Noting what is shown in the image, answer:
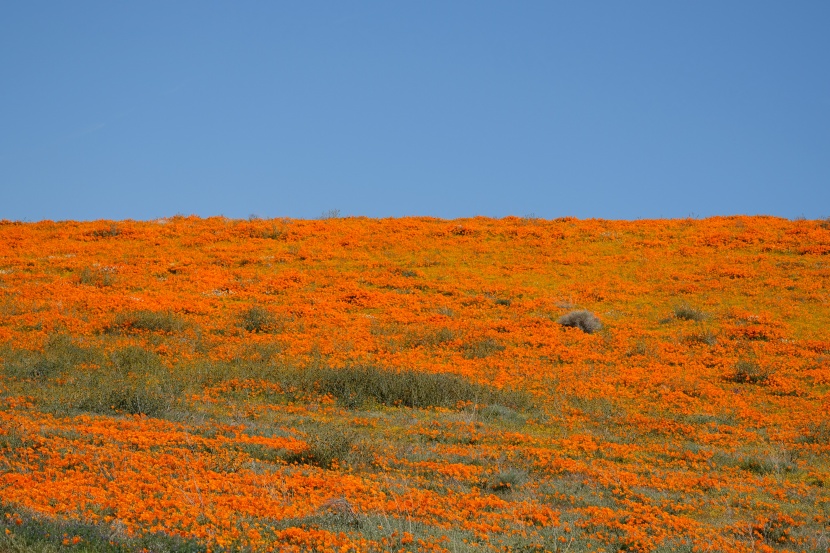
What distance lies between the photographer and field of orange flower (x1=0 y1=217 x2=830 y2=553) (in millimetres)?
9227

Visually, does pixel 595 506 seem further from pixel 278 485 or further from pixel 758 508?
pixel 278 485

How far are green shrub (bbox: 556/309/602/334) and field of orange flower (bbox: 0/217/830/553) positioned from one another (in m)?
0.32

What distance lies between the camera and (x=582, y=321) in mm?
25984

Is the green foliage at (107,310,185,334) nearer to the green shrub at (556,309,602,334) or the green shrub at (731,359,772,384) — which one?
the green shrub at (556,309,602,334)

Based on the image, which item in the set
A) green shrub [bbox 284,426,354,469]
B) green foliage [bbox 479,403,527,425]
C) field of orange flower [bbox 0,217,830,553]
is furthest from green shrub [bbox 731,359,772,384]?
green shrub [bbox 284,426,354,469]

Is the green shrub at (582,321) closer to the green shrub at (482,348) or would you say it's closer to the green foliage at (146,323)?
the green shrub at (482,348)

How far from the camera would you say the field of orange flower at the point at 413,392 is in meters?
9.23

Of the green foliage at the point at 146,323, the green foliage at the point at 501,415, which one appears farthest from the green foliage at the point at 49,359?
the green foliage at the point at 501,415

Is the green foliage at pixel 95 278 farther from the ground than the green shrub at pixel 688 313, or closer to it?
farther from the ground

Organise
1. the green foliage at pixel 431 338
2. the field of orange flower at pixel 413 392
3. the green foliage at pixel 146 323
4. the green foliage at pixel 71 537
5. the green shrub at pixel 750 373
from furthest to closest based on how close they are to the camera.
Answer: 1. the green foliage at pixel 431 338
2. the green foliage at pixel 146 323
3. the green shrub at pixel 750 373
4. the field of orange flower at pixel 413 392
5. the green foliage at pixel 71 537

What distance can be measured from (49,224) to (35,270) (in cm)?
1278

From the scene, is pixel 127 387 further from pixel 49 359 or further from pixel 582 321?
pixel 582 321

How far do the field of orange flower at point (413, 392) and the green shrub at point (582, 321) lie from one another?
0.32m

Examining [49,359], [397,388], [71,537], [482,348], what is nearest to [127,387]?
[49,359]
